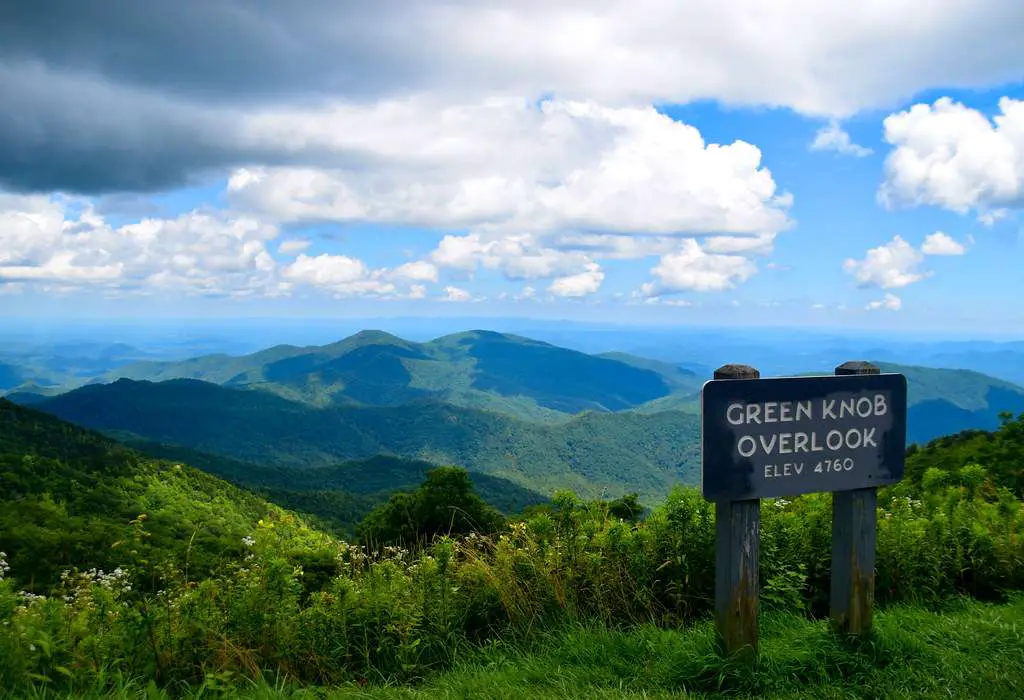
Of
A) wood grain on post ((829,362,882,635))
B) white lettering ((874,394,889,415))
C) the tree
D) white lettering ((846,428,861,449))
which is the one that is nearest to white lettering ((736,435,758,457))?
white lettering ((846,428,861,449))

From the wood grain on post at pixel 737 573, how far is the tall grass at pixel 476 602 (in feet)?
0.71

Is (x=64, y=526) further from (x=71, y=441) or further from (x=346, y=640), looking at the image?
(x=71, y=441)

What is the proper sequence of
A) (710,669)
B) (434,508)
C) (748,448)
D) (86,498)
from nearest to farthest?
(710,669) < (748,448) < (434,508) < (86,498)

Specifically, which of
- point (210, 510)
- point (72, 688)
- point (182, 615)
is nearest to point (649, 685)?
point (182, 615)

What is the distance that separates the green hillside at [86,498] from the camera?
91.4 feet

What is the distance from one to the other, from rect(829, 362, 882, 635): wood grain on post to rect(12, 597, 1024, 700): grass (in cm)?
15

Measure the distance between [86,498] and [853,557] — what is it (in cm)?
6737

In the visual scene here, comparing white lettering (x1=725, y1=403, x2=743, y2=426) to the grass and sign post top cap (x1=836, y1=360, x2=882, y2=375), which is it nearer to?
sign post top cap (x1=836, y1=360, x2=882, y2=375)

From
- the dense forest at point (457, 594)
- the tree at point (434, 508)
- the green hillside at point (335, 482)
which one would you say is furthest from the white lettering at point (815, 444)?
the green hillside at point (335, 482)

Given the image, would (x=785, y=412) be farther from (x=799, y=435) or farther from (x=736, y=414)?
(x=736, y=414)

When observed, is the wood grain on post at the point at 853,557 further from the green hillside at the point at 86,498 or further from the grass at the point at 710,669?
the green hillside at the point at 86,498

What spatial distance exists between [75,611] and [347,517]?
93.6m

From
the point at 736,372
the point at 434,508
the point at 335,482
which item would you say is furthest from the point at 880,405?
the point at 335,482

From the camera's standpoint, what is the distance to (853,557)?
497 centimetres
